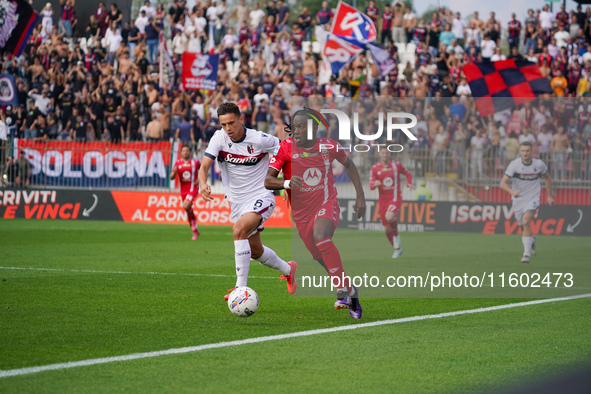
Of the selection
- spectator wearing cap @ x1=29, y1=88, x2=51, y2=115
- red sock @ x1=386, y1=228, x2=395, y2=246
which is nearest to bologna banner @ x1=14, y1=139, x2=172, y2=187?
spectator wearing cap @ x1=29, y1=88, x2=51, y2=115

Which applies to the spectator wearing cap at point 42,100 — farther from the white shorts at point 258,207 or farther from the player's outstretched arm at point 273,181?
the player's outstretched arm at point 273,181

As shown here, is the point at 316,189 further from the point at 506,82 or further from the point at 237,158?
the point at 506,82

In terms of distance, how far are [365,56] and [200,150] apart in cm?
686

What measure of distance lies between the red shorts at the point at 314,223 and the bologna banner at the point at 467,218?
1439 centimetres

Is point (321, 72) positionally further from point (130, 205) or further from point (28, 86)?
point (28, 86)

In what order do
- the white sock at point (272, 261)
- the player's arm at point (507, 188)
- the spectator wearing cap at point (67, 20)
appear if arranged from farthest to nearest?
the spectator wearing cap at point (67, 20)
the player's arm at point (507, 188)
the white sock at point (272, 261)

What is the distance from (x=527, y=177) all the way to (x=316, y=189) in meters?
7.78

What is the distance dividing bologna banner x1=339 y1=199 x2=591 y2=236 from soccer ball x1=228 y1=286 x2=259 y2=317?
1556 centimetres

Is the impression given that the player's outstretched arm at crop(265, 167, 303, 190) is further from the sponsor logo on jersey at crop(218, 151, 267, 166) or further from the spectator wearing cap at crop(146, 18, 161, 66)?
the spectator wearing cap at crop(146, 18, 161, 66)

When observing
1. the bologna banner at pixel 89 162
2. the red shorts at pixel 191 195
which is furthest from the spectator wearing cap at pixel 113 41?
the red shorts at pixel 191 195

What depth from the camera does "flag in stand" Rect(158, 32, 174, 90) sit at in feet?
93.0

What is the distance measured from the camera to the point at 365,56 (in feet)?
93.0

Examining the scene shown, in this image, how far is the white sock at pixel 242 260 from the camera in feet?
28.2

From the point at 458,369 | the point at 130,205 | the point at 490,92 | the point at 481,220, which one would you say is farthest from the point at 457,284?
the point at 130,205
